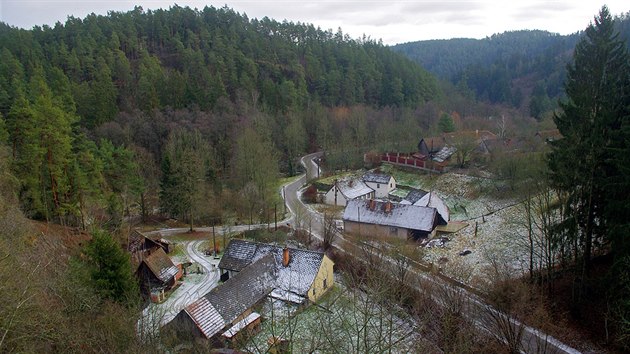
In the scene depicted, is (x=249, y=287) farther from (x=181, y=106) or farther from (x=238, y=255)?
(x=181, y=106)

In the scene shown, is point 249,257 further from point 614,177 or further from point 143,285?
point 614,177

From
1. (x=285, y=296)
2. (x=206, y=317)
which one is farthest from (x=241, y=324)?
(x=285, y=296)

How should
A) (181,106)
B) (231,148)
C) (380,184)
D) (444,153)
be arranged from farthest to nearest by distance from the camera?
(181,106)
(444,153)
(231,148)
(380,184)

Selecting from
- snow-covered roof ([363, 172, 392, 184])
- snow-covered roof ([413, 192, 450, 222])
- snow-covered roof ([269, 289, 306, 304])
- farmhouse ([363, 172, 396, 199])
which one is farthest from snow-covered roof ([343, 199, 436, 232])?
snow-covered roof ([269, 289, 306, 304])

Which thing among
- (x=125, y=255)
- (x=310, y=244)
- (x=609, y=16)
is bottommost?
(x=310, y=244)

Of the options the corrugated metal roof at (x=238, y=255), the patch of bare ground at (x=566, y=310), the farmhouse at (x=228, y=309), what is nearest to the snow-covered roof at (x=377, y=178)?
the corrugated metal roof at (x=238, y=255)

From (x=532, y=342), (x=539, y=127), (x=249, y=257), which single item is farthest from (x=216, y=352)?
(x=539, y=127)
